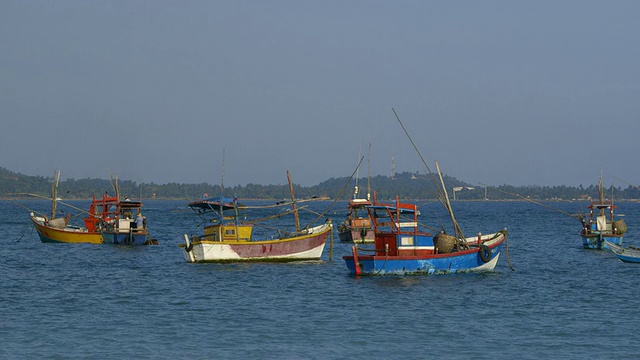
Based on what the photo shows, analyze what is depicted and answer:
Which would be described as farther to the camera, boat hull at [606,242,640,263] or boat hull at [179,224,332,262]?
boat hull at [606,242,640,263]

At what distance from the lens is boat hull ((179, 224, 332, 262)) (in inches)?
2120

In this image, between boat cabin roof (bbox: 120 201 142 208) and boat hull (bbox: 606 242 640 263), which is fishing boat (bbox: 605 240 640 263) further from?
boat cabin roof (bbox: 120 201 142 208)

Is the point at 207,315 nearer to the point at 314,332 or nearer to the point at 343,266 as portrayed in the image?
the point at 314,332

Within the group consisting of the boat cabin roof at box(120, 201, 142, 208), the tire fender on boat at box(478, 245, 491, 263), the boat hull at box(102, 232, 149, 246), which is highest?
the boat cabin roof at box(120, 201, 142, 208)

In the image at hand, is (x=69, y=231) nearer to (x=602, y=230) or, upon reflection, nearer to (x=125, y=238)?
(x=125, y=238)

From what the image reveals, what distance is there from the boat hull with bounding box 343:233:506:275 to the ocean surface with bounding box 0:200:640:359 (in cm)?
59

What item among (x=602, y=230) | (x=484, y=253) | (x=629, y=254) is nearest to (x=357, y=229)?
(x=602, y=230)

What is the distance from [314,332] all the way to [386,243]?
53.9 ft

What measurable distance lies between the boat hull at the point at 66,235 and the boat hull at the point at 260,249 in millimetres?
21395

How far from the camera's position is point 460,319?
34.8m

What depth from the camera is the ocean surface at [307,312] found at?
93.8ft

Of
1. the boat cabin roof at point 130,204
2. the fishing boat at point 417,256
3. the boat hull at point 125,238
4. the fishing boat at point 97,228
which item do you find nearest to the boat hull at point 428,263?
the fishing boat at point 417,256

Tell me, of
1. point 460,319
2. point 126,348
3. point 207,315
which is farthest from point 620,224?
point 126,348

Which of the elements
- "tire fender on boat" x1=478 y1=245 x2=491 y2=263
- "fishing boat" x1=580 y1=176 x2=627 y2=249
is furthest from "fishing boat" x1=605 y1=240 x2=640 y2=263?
"fishing boat" x1=580 y1=176 x2=627 y2=249
